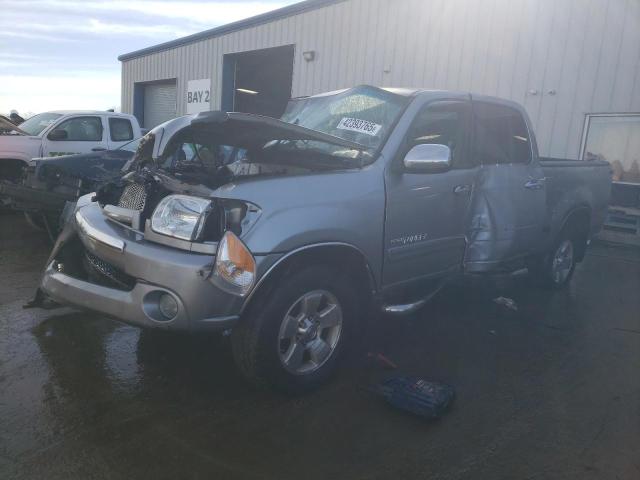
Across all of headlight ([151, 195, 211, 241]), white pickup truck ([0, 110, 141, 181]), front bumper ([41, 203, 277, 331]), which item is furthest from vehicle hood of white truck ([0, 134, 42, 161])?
headlight ([151, 195, 211, 241])

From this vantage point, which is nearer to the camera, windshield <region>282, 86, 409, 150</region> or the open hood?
the open hood

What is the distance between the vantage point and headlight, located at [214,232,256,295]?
280cm

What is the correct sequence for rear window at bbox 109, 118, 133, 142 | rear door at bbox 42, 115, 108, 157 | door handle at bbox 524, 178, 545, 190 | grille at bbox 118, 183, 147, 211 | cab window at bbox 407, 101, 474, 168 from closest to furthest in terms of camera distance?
1. grille at bbox 118, 183, 147, 211
2. cab window at bbox 407, 101, 474, 168
3. door handle at bbox 524, 178, 545, 190
4. rear door at bbox 42, 115, 108, 157
5. rear window at bbox 109, 118, 133, 142

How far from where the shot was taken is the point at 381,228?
11.6ft

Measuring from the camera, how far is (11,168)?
30.0ft

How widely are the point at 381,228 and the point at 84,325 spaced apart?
7.85ft

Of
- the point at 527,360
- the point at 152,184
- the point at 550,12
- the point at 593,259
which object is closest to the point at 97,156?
the point at 152,184

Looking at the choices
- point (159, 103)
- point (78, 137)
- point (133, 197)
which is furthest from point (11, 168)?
point (159, 103)

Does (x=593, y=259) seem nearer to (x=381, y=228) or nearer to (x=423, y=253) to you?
(x=423, y=253)

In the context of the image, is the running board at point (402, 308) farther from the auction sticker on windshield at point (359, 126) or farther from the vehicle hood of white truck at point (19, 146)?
the vehicle hood of white truck at point (19, 146)

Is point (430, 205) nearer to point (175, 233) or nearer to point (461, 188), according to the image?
point (461, 188)

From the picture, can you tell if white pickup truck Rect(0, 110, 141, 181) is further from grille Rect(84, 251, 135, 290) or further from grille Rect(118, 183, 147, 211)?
grille Rect(84, 251, 135, 290)

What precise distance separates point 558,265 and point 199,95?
50.0 feet

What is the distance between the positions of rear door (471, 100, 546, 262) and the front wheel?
1.81 feet
